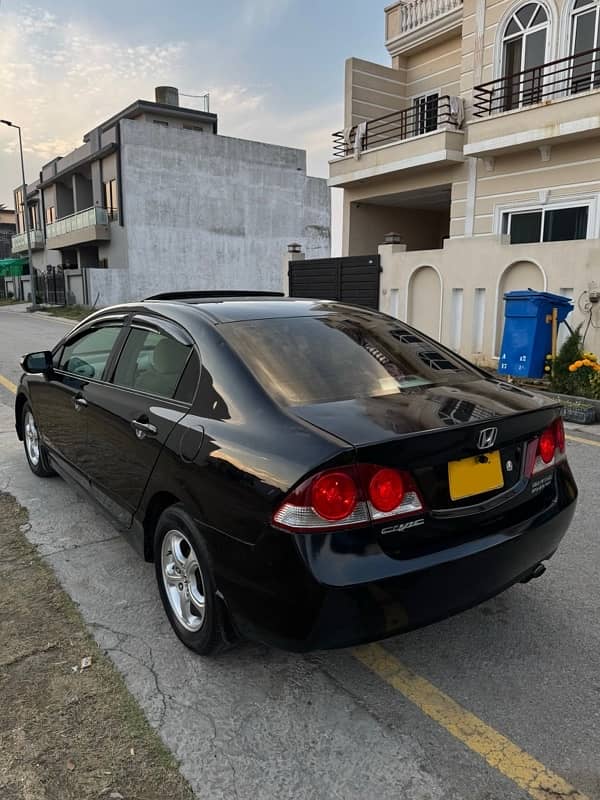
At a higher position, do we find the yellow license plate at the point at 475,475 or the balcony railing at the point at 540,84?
the balcony railing at the point at 540,84

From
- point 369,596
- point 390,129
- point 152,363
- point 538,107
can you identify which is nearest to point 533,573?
point 369,596

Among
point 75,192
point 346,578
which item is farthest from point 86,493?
point 75,192

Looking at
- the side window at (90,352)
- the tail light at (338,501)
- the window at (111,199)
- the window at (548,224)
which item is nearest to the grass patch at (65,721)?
the tail light at (338,501)

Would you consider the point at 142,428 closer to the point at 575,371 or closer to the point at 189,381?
the point at 189,381

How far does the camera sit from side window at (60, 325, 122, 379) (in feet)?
12.4

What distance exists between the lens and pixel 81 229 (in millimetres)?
33562

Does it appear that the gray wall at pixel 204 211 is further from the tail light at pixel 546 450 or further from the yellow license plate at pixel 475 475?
the yellow license plate at pixel 475 475

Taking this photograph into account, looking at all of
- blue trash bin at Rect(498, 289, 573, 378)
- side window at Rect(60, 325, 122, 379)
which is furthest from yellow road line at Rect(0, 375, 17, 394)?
blue trash bin at Rect(498, 289, 573, 378)

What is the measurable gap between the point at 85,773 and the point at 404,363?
216cm

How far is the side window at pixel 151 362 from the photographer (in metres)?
3.00

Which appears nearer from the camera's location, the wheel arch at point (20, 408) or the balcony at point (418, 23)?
the wheel arch at point (20, 408)

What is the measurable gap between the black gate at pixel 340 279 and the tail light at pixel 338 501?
10127 mm

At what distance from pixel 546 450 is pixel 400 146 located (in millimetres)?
14141

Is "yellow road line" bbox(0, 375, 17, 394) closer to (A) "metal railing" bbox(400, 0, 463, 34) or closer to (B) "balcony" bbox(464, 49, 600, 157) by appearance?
(B) "balcony" bbox(464, 49, 600, 157)
